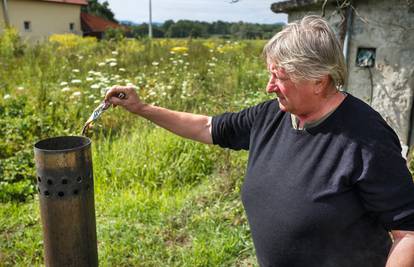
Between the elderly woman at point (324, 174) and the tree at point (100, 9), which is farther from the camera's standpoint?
the tree at point (100, 9)

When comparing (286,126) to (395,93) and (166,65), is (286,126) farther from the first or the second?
(166,65)

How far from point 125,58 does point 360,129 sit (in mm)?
9428

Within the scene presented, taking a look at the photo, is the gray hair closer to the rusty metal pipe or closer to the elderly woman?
the elderly woman

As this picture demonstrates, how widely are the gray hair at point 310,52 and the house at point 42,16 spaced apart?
30.6m

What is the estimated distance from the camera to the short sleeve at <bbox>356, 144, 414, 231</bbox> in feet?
4.95

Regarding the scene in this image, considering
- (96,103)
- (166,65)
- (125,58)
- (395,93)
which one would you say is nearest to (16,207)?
(96,103)

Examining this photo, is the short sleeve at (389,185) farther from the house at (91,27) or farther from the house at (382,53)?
the house at (91,27)

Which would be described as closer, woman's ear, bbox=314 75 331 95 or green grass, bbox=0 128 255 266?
woman's ear, bbox=314 75 331 95

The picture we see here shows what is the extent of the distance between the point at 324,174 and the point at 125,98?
117 centimetres

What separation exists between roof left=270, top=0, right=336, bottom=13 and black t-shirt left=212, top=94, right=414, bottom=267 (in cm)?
435

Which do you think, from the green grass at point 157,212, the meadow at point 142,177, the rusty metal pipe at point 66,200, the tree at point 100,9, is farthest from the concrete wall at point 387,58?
the tree at point 100,9

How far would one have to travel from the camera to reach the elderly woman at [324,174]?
1.54 meters

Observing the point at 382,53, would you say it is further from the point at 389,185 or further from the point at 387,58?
the point at 389,185

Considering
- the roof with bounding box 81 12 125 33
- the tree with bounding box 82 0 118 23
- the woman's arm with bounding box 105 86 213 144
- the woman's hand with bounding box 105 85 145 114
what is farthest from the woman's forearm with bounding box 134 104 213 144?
the tree with bounding box 82 0 118 23
